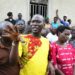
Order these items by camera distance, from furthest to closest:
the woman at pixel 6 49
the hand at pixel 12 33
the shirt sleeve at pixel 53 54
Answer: the shirt sleeve at pixel 53 54, the woman at pixel 6 49, the hand at pixel 12 33

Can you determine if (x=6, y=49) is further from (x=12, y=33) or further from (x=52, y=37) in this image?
(x=52, y=37)

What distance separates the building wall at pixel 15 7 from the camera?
15914 mm

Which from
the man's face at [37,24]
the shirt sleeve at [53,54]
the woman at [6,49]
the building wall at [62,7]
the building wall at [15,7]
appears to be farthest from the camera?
the building wall at [62,7]

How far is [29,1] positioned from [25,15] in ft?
2.68

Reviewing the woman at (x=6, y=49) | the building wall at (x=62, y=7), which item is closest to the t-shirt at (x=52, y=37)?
the woman at (x=6, y=49)

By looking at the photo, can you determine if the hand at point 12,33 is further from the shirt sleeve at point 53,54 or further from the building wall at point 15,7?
the building wall at point 15,7

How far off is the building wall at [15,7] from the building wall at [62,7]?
147 centimetres

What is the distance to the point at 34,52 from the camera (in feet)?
17.8

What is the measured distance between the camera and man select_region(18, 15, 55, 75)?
5.34m

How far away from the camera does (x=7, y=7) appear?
53.1 ft

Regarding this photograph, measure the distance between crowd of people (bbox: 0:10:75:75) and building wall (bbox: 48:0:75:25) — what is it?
38.3 ft

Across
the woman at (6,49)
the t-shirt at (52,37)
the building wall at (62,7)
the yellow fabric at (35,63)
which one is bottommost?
the building wall at (62,7)

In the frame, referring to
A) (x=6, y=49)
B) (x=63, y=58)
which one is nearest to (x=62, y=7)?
(x=63, y=58)

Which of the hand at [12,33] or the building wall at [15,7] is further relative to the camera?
the building wall at [15,7]
